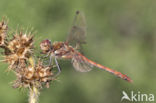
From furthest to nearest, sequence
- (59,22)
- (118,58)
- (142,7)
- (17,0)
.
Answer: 1. (142,7)
2. (118,58)
3. (59,22)
4. (17,0)

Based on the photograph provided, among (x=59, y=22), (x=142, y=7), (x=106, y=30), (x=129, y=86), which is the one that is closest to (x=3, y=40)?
(x=59, y=22)

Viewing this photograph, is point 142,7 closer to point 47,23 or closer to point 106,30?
point 106,30

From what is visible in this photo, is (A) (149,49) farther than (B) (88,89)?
Yes

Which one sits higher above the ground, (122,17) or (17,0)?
(17,0)

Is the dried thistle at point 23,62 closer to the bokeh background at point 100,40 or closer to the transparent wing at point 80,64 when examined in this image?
the transparent wing at point 80,64

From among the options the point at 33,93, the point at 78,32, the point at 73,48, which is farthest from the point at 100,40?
the point at 33,93

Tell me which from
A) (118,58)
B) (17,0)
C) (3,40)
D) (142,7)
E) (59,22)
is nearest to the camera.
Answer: (3,40)
